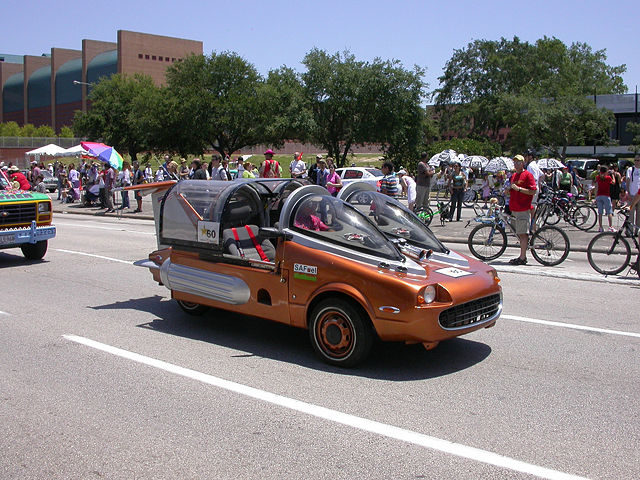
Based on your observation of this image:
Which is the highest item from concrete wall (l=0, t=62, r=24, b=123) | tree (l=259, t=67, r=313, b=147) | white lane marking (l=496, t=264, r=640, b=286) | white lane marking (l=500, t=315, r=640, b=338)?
concrete wall (l=0, t=62, r=24, b=123)

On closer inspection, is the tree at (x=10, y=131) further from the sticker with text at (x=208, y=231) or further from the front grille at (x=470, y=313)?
the front grille at (x=470, y=313)

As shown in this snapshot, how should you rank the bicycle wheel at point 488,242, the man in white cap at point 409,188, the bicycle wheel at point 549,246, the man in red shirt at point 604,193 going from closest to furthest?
the bicycle wheel at point 549,246, the bicycle wheel at point 488,242, the man in white cap at point 409,188, the man in red shirt at point 604,193

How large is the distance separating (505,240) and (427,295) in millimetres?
7216

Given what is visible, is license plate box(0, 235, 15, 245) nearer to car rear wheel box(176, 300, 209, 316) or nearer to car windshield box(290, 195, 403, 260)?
car rear wheel box(176, 300, 209, 316)

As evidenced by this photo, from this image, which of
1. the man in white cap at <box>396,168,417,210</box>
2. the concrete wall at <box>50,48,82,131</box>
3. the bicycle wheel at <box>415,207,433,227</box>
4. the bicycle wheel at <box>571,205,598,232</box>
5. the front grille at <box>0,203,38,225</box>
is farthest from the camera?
the concrete wall at <box>50,48,82,131</box>

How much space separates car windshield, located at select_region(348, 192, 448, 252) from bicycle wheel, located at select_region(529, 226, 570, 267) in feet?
17.4

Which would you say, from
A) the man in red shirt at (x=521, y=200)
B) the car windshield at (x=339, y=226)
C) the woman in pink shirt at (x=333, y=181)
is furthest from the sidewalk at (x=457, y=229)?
the car windshield at (x=339, y=226)

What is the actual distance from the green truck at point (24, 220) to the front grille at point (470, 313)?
30.2 feet

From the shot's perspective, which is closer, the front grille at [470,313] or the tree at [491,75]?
the front grille at [470,313]

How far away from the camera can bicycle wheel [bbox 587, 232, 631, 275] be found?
10.8m

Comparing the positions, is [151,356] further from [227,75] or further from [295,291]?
Result: [227,75]

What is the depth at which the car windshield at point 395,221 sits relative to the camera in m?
7.16

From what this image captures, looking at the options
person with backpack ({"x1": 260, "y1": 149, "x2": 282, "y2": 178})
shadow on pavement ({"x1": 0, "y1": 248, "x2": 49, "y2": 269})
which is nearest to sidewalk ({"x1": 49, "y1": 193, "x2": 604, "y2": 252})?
person with backpack ({"x1": 260, "y1": 149, "x2": 282, "y2": 178})

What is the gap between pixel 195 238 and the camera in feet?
24.2
